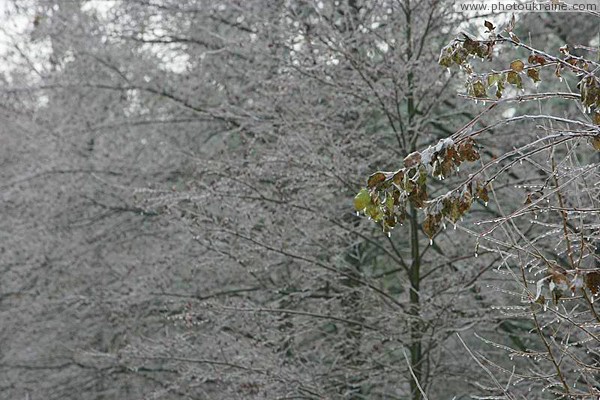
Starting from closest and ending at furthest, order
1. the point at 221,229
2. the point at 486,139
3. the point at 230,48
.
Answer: the point at 221,229 < the point at 486,139 < the point at 230,48

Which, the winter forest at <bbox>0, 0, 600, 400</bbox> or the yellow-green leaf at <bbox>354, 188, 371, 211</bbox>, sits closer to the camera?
the yellow-green leaf at <bbox>354, 188, 371, 211</bbox>

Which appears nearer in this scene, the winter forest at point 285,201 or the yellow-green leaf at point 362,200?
the yellow-green leaf at point 362,200

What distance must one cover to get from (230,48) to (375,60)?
5.35 feet

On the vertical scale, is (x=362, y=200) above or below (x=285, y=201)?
below

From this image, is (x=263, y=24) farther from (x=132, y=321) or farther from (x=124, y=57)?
(x=132, y=321)

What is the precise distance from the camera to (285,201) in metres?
5.74

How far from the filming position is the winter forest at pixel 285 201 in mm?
4984

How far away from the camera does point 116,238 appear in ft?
29.1

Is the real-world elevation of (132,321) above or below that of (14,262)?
below

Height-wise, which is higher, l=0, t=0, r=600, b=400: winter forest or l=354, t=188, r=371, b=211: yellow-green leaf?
l=0, t=0, r=600, b=400: winter forest

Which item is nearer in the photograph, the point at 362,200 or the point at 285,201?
the point at 362,200

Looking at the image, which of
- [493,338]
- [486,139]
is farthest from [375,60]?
[493,338]

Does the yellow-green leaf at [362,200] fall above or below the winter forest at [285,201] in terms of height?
below

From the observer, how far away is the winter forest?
4.98m
